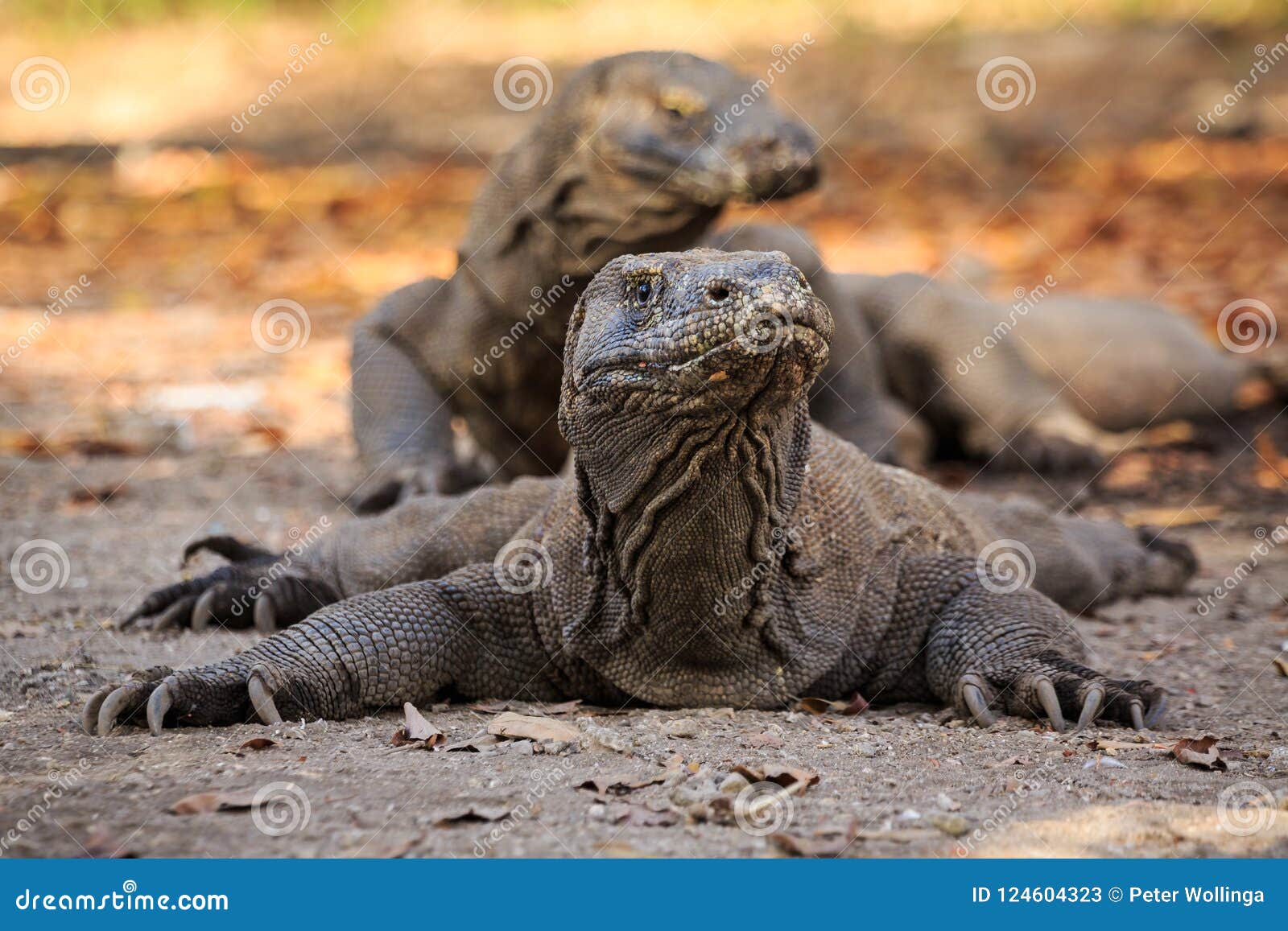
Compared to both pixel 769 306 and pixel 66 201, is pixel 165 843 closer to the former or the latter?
pixel 769 306

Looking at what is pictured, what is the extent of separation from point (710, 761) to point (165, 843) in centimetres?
136

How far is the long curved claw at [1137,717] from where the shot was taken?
4.27 m

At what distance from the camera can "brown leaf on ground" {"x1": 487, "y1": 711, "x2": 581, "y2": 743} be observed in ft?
13.4

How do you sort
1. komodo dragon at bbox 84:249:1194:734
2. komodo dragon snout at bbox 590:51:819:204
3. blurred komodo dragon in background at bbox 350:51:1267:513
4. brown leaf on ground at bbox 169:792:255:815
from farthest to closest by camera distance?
blurred komodo dragon in background at bbox 350:51:1267:513
komodo dragon snout at bbox 590:51:819:204
komodo dragon at bbox 84:249:1194:734
brown leaf on ground at bbox 169:792:255:815

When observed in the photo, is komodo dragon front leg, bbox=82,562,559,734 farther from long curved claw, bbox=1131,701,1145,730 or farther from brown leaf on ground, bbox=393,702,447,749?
long curved claw, bbox=1131,701,1145,730

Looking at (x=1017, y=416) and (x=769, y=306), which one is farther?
(x=1017, y=416)

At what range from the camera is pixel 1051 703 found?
4.30m

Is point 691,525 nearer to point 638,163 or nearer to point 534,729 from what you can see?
point 534,729

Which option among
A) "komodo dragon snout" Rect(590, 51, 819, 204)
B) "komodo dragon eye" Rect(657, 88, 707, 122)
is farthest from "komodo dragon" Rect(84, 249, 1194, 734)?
"komodo dragon eye" Rect(657, 88, 707, 122)

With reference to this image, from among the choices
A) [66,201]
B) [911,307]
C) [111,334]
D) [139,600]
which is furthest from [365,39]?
[139,600]

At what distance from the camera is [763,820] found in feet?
11.2

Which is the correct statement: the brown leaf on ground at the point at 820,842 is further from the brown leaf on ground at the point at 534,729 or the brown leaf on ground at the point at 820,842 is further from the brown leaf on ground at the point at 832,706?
the brown leaf on ground at the point at 832,706

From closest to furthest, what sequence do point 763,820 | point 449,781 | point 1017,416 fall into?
point 763,820, point 449,781, point 1017,416

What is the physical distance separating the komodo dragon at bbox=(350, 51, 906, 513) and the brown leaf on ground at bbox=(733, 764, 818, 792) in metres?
3.28
